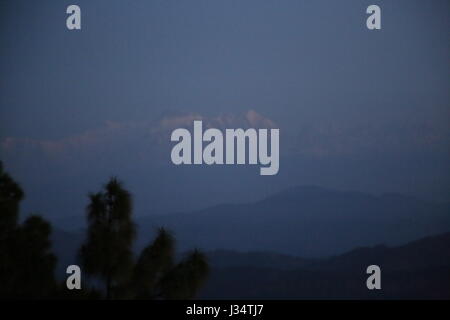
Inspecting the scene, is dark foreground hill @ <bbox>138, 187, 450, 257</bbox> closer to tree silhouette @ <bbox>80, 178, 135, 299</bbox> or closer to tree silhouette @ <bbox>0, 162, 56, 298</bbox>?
tree silhouette @ <bbox>80, 178, 135, 299</bbox>

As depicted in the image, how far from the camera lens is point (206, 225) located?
3699 mm

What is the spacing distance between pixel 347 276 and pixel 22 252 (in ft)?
6.25

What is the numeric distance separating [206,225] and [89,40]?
135 cm

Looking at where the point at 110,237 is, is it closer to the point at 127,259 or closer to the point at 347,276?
the point at 127,259

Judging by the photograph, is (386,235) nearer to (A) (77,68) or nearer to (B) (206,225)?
(B) (206,225)

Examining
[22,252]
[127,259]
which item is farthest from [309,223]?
[22,252]

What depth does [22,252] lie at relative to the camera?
2.82m

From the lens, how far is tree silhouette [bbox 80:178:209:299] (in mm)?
2840

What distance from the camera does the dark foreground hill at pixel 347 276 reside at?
11.7 feet

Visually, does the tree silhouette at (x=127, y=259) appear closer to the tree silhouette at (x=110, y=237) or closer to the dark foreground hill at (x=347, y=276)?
the tree silhouette at (x=110, y=237)

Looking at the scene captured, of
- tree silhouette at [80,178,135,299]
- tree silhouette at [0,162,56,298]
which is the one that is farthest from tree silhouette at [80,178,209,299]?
tree silhouette at [0,162,56,298]

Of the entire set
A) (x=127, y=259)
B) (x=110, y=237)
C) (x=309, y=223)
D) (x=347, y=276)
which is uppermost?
(x=309, y=223)

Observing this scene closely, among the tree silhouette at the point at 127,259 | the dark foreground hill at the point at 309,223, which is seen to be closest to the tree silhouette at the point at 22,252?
the tree silhouette at the point at 127,259
